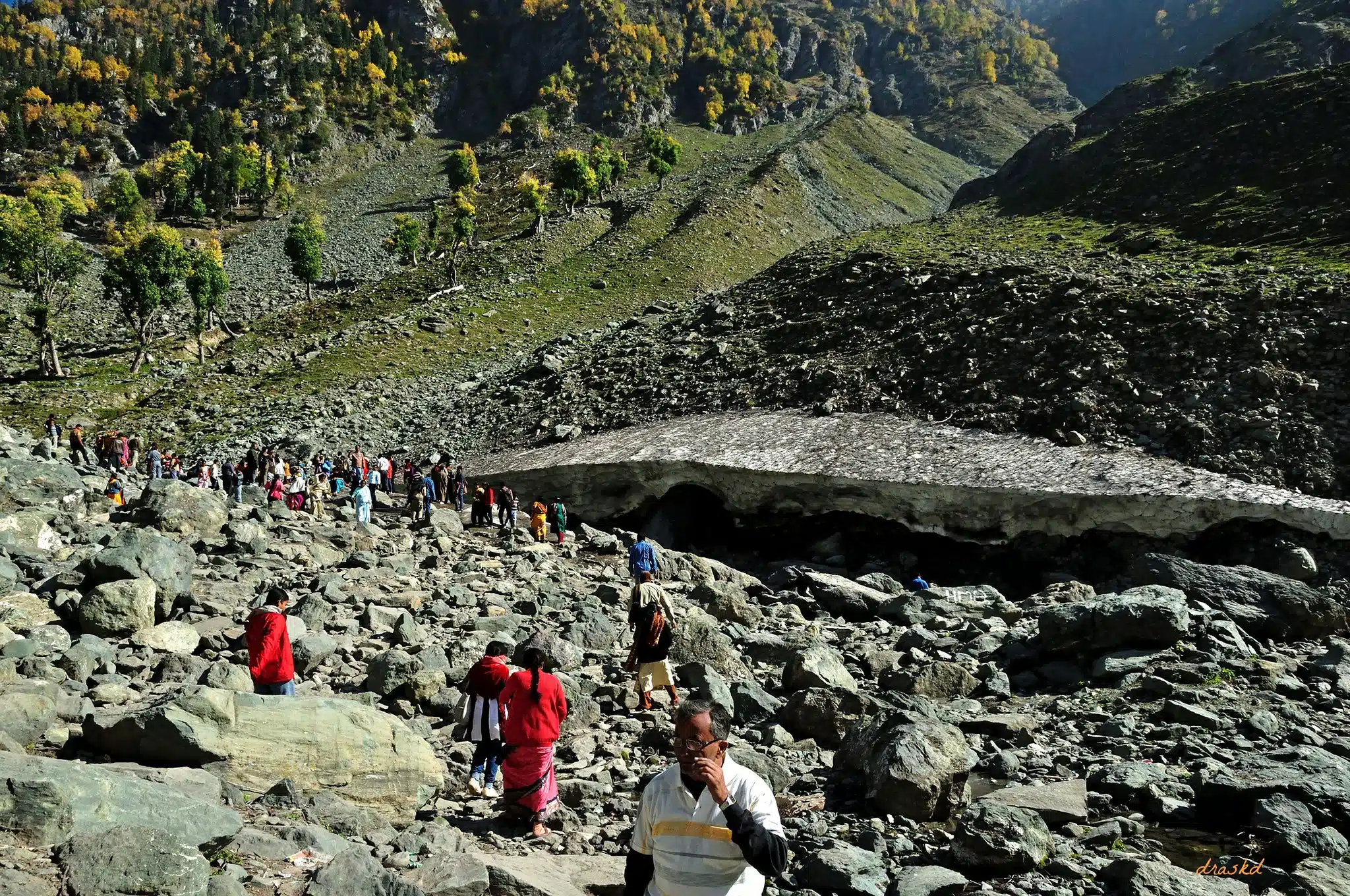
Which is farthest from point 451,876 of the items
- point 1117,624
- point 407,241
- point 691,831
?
point 407,241

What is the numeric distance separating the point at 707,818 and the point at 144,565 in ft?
40.8

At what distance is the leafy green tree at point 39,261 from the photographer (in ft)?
178

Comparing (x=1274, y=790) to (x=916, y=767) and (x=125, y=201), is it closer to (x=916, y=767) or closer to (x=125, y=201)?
(x=916, y=767)

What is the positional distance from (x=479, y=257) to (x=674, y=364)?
44.6m

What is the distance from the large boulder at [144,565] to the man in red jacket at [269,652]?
4.35 meters

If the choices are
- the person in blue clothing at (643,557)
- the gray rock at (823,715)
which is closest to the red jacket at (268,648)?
the gray rock at (823,715)

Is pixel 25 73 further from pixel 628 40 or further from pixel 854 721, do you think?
pixel 854 721

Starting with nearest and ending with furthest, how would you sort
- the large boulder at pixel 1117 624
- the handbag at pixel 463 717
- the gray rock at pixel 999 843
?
the gray rock at pixel 999 843
the handbag at pixel 463 717
the large boulder at pixel 1117 624

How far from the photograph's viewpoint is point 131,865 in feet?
16.8

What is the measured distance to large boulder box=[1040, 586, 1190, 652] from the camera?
13578mm

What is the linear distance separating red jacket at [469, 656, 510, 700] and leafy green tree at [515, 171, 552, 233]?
3032 inches

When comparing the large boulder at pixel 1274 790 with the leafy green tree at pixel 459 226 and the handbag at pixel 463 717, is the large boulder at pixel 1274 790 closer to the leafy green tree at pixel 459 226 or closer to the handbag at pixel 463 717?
the handbag at pixel 463 717

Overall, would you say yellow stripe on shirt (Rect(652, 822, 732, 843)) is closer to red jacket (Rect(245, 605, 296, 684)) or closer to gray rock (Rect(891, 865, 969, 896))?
gray rock (Rect(891, 865, 969, 896))

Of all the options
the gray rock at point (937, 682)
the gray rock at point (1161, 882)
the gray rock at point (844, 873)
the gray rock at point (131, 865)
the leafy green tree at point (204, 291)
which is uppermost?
the leafy green tree at point (204, 291)
